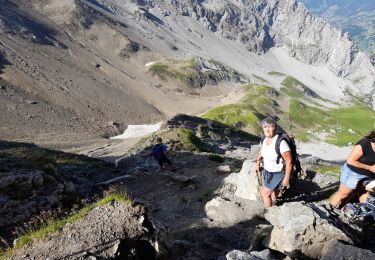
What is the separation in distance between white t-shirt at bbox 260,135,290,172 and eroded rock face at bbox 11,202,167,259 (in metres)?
4.25

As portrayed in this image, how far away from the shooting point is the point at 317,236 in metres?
10.4

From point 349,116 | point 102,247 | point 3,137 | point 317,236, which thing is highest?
point 317,236

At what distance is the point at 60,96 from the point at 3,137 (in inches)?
1073

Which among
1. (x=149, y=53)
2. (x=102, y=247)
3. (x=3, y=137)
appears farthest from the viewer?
(x=149, y=53)

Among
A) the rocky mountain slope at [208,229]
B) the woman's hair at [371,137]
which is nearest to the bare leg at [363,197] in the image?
the rocky mountain slope at [208,229]

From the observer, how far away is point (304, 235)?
10.4 meters

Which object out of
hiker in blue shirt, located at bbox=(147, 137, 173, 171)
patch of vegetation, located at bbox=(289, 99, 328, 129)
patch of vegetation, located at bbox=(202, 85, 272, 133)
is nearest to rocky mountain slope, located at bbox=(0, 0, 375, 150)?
patch of vegetation, located at bbox=(202, 85, 272, 133)

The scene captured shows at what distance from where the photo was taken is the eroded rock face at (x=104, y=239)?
365 inches

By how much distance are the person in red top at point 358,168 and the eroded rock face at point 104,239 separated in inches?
225

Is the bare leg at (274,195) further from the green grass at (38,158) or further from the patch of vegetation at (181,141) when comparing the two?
the patch of vegetation at (181,141)

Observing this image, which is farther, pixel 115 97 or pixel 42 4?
pixel 42 4

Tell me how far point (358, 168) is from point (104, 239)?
7.50 metres

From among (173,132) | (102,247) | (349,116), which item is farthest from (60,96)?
(349,116)

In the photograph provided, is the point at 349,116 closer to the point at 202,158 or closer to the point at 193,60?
the point at 193,60
